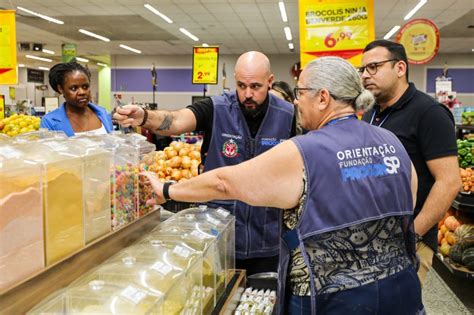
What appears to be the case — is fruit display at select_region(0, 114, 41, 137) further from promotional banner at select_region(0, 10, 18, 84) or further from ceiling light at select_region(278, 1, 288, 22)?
ceiling light at select_region(278, 1, 288, 22)

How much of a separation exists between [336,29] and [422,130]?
2501mm

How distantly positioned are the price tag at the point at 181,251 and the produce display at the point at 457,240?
3.55 metres

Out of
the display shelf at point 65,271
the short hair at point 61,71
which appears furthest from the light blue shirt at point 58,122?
the display shelf at point 65,271

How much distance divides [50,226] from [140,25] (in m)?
13.8

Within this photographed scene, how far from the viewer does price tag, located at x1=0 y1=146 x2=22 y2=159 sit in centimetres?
133

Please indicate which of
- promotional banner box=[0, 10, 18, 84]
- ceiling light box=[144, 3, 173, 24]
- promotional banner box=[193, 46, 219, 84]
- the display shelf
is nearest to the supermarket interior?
the display shelf

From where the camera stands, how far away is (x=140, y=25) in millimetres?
14328

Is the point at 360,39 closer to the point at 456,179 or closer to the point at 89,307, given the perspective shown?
the point at 456,179

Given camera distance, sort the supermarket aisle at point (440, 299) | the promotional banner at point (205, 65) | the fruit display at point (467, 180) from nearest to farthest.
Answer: the supermarket aisle at point (440, 299) → the fruit display at point (467, 180) → the promotional banner at point (205, 65)

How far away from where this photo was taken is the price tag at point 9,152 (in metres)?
1.33

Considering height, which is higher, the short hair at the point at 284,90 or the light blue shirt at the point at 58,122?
the short hair at the point at 284,90

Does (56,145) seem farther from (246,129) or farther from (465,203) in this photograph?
(465,203)

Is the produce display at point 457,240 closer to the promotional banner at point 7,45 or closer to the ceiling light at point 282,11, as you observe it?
the promotional banner at point 7,45

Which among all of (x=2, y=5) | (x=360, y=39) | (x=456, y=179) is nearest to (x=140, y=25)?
(x=2, y=5)
